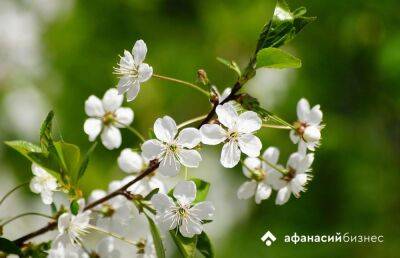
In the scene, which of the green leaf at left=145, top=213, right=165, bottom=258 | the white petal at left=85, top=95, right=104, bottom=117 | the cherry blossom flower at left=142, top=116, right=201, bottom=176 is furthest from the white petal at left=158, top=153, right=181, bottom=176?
the white petal at left=85, top=95, right=104, bottom=117

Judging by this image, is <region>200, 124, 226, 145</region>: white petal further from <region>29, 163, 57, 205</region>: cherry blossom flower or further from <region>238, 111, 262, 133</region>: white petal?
<region>29, 163, 57, 205</region>: cherry blossom flower

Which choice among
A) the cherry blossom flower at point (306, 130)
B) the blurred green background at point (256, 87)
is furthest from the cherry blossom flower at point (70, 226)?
the blurred green background at point (256, 87)

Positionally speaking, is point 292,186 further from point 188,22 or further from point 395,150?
point 188,22

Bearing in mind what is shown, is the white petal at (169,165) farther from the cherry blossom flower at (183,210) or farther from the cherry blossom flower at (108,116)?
the cherry blossom flower at (108,116)

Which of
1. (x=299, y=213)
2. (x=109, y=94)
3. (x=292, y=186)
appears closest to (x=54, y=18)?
(x=299, y=213)

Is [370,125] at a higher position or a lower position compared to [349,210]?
higher

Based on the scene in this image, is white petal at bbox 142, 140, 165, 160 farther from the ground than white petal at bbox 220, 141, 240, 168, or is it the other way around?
white petal at bbox 220, 141, 240, 168
